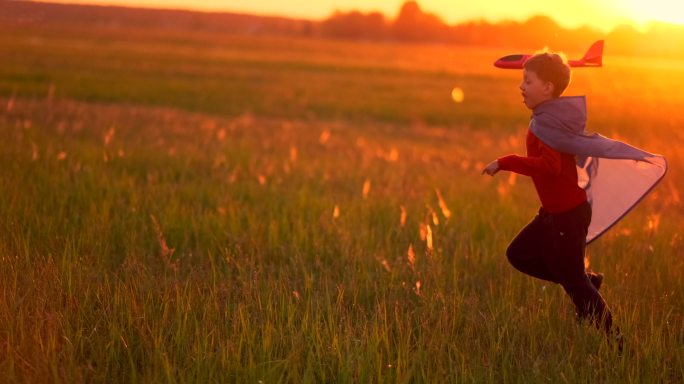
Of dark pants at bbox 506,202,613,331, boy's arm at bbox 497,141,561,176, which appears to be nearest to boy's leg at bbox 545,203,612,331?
dark pants at bbox 506,202,613,331

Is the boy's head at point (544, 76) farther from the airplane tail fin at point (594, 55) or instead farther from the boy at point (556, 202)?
Answer: the airplane tail fin at point (594, 55)

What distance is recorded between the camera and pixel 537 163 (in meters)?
2.93

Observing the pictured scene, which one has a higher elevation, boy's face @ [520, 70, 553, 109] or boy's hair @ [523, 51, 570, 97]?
boy's hair @ [523, 51, 570, 97]

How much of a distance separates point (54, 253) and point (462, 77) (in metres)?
30.8

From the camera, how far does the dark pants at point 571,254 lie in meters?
3.06

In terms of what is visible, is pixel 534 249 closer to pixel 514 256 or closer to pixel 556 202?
pixel 514 256

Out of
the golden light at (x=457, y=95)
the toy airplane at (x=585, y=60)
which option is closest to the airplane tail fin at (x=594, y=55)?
the toy airplane at (x=585, y=60)

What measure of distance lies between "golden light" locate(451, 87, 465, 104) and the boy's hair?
17.3 metres

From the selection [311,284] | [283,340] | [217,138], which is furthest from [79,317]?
[217,138]

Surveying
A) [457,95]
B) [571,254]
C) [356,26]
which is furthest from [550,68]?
[356,26]

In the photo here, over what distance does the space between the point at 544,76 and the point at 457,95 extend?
20.2m

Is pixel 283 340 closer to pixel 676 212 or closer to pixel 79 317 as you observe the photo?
pixel 79 317

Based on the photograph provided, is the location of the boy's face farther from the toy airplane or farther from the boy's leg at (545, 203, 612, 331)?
the boy's leg at (545, 203, 612, 331)

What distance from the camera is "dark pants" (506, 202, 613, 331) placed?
3057 millimetres
